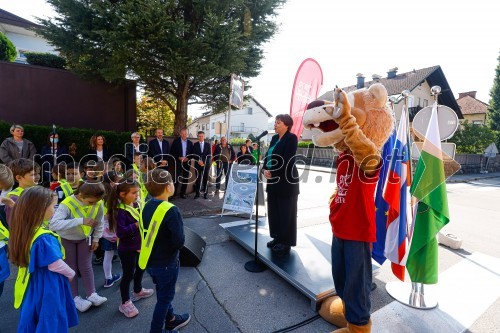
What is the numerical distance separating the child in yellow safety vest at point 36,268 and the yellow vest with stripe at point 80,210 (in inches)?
29.4

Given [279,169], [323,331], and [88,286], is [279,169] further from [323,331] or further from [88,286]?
[88,286]

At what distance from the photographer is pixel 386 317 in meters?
2.51

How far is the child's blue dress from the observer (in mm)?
1651

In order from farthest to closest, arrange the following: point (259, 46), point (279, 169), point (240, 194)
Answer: point (259, 46) < point (240, 194) < point (279, 169)

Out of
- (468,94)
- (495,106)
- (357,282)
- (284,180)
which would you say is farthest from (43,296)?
(468,94)

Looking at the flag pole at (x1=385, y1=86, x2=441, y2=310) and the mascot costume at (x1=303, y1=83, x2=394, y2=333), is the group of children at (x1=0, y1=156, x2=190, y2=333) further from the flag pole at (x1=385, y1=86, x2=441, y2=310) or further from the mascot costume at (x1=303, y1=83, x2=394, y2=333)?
the flag pole at (x1=385, y1=86, x2=441, y2=310)

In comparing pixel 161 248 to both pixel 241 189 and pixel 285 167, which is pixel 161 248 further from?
pixel 241 189

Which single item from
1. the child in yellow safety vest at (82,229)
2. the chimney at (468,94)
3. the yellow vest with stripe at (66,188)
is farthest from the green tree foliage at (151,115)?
the chimney at (468,94)

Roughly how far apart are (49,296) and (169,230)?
2.88ft

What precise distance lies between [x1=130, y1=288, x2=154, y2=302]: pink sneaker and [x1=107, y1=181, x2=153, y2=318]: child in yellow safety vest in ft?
0.32

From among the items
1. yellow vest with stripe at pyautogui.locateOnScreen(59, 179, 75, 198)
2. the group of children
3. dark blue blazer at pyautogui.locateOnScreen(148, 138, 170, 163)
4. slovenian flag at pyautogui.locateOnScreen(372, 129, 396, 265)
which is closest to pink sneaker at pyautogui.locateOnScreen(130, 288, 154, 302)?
the group of children

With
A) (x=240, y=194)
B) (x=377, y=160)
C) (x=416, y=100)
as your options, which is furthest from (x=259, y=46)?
(x=416, y=100)

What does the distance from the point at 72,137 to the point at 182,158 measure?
3160mm

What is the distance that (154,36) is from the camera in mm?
6176
